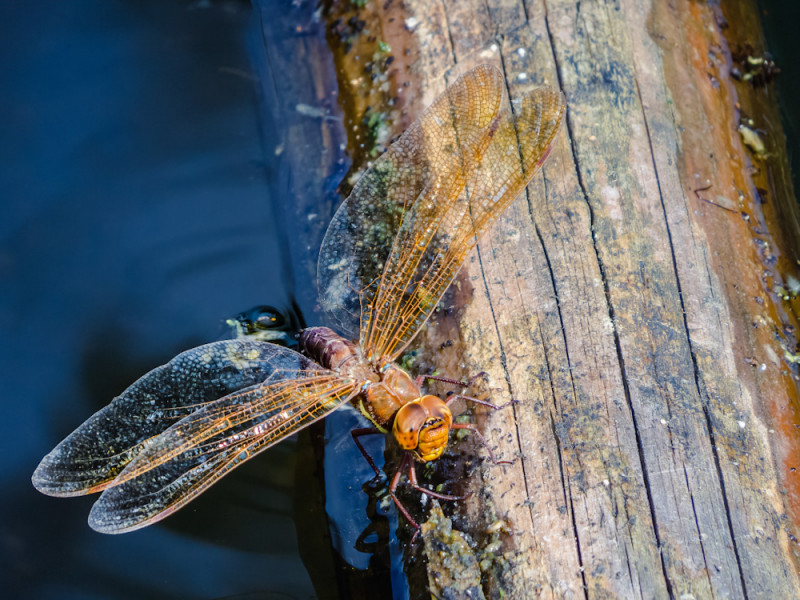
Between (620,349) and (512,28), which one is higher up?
(512,28)

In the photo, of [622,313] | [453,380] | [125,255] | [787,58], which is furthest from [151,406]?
[787,58]

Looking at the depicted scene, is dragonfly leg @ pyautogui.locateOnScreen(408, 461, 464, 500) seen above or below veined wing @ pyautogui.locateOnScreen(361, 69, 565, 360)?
below

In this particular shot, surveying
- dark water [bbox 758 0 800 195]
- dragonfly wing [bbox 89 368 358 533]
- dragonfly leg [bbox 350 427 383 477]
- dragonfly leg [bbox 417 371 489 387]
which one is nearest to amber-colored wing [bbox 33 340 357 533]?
dragonfly wing [bbox 89 368 358 533]

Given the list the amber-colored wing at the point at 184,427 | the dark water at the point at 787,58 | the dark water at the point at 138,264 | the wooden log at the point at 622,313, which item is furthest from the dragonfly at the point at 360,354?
the dark water at the point at 787,58

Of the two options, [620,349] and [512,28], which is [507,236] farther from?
[512,28]

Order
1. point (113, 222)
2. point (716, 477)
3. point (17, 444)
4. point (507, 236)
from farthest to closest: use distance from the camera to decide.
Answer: point (113, 222), point (17, 444), point (507, 236), point (716, 477)

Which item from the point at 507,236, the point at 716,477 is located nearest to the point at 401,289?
the point at 507,236

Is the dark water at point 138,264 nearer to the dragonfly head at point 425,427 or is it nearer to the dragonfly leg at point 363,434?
the dragonfly leg at point 363,434

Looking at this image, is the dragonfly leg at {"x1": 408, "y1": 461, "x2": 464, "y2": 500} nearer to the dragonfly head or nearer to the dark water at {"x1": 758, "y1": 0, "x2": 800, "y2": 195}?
the dragonfly head
